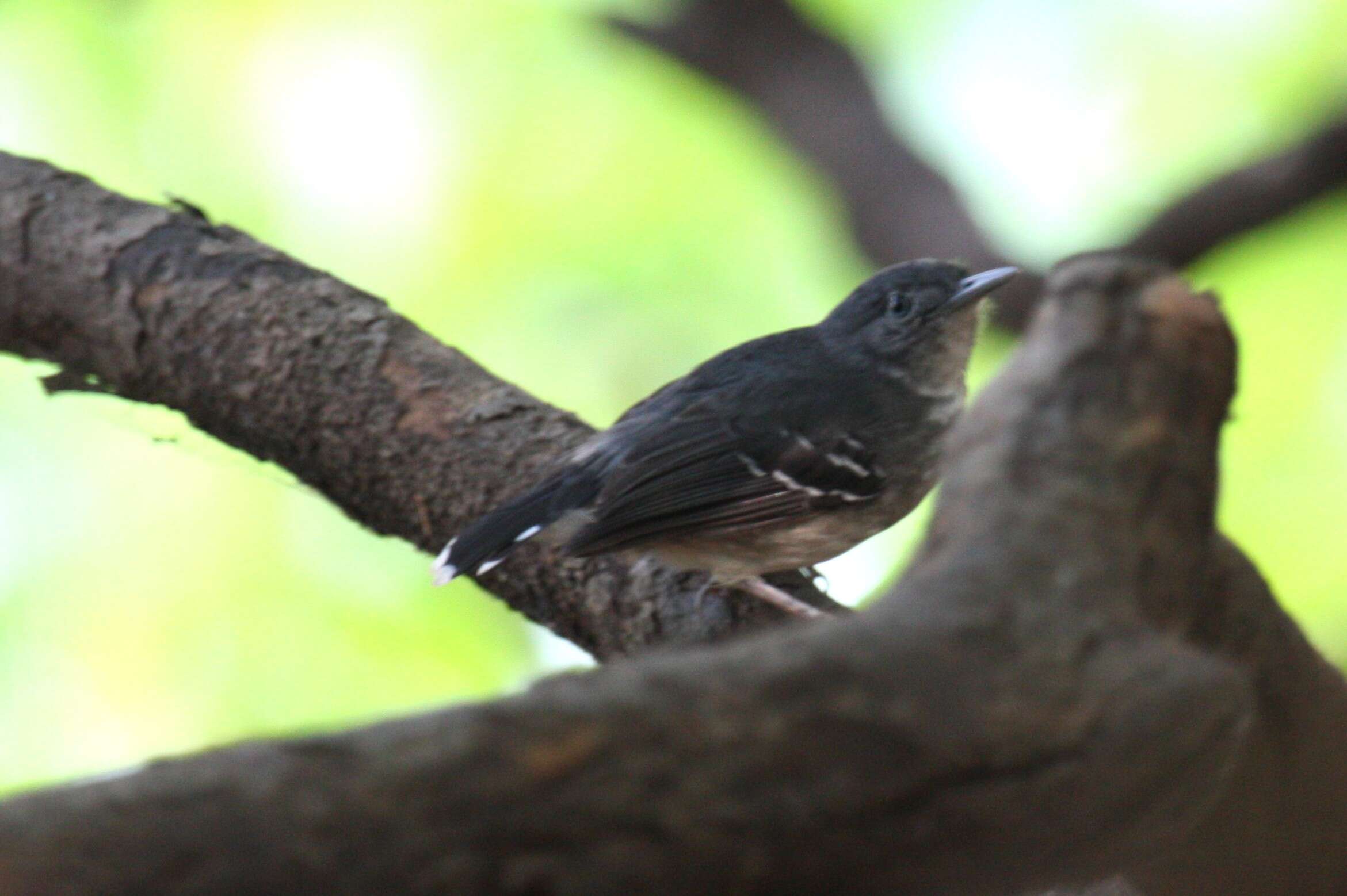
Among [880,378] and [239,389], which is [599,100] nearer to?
[880,378]

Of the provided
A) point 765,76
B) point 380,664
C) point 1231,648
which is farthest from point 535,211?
point 1231,648

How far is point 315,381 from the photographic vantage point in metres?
3.55

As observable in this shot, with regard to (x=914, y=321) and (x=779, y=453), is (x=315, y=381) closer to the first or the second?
(x=779, y=453)

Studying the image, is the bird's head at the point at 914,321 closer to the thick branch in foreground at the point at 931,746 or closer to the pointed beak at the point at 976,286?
the pointed beak at the point at 976,286

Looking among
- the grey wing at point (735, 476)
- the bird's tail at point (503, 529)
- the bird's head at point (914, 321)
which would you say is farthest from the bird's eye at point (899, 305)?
the bird's tail at point (503, 529)

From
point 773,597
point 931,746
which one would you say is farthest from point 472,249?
point 931,746

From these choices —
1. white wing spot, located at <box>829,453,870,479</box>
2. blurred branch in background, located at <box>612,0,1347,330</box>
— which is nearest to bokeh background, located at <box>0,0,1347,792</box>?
blurred branch in background, located at <box>612,0,1347,330</box>

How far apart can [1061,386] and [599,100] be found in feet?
19.6

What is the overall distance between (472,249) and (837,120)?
6.88ft

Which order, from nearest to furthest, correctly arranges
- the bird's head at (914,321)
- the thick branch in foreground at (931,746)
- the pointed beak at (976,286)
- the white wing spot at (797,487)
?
the thick branch in foreground at (931,746) → the white wing spot at (797,487) → the pointed beak at (976,286) → the bird's head at (914,321)

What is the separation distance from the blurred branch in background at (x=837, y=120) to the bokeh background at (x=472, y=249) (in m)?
0.17

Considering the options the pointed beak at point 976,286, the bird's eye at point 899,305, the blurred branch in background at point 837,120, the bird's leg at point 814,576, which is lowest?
the bird's leg at point 814,576

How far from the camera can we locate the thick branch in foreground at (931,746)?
1325 millimetres

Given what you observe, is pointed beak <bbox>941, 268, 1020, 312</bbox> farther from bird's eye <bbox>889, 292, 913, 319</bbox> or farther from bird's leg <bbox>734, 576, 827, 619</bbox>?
bird's leg <bbox>734, 576, 827, 619</bbox>
